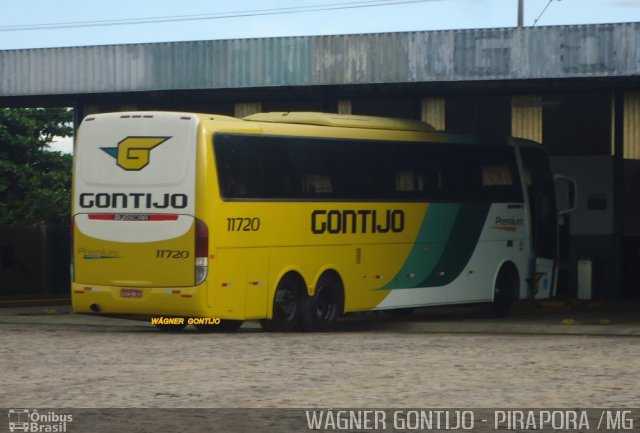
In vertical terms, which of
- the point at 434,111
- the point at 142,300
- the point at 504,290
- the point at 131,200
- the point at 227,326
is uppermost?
the point at 434,111

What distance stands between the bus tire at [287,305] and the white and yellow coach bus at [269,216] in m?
0.03

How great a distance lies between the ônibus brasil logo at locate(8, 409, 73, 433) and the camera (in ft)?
37.6

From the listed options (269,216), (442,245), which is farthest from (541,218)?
(269,216)

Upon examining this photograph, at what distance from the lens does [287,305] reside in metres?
23.5

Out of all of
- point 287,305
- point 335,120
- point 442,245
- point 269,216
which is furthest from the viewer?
point 442,245

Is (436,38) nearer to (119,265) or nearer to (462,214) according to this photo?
(462,214)

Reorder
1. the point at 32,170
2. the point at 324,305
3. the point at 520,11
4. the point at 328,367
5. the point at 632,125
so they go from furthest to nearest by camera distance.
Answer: the point at 32,170
the point at 520,11
the point at 632,125
the point at 324,305
the point at 328,367

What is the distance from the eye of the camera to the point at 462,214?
27.4 meters

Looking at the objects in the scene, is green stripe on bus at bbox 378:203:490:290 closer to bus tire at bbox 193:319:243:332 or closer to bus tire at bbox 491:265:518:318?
bus tire at bbox 491:265:518:318

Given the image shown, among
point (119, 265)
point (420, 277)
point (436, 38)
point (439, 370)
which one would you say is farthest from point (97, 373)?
point (436, 38)

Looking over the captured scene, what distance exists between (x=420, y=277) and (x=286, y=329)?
379 cm

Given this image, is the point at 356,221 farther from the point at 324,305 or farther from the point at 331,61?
the point at 331,61

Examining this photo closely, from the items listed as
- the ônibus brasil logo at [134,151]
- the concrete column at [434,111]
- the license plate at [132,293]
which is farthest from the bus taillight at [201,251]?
the concrete column at [434,111]

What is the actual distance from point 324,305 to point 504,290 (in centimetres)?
576
